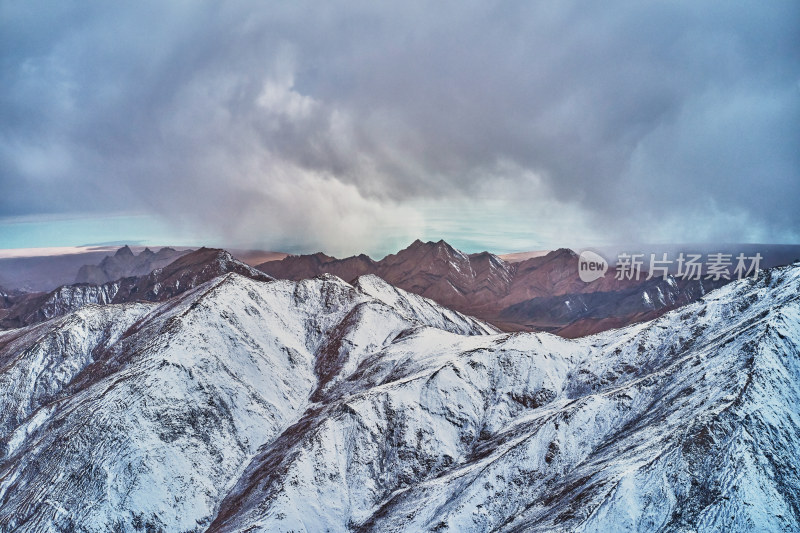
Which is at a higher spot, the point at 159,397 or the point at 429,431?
the point at 159,397

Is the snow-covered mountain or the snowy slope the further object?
the snowy slope

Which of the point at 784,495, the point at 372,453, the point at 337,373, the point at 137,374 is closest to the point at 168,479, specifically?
the point at 137,374

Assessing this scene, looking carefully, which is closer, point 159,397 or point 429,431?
point 429,431

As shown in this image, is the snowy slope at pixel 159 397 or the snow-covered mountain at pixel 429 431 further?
the snowy slope at pixel 159 397

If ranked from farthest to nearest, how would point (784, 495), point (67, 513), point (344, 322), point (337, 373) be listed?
1. point (344, 322)
2. point (337, 373)
3. point (67, 513)
4. point (784, 495)

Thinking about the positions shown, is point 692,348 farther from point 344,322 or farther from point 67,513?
point 67,513

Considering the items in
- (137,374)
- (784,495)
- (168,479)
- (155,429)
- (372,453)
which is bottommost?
(784,495)

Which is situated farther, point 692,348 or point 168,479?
point 692,348

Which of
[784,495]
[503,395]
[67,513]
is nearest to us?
[784,495]
